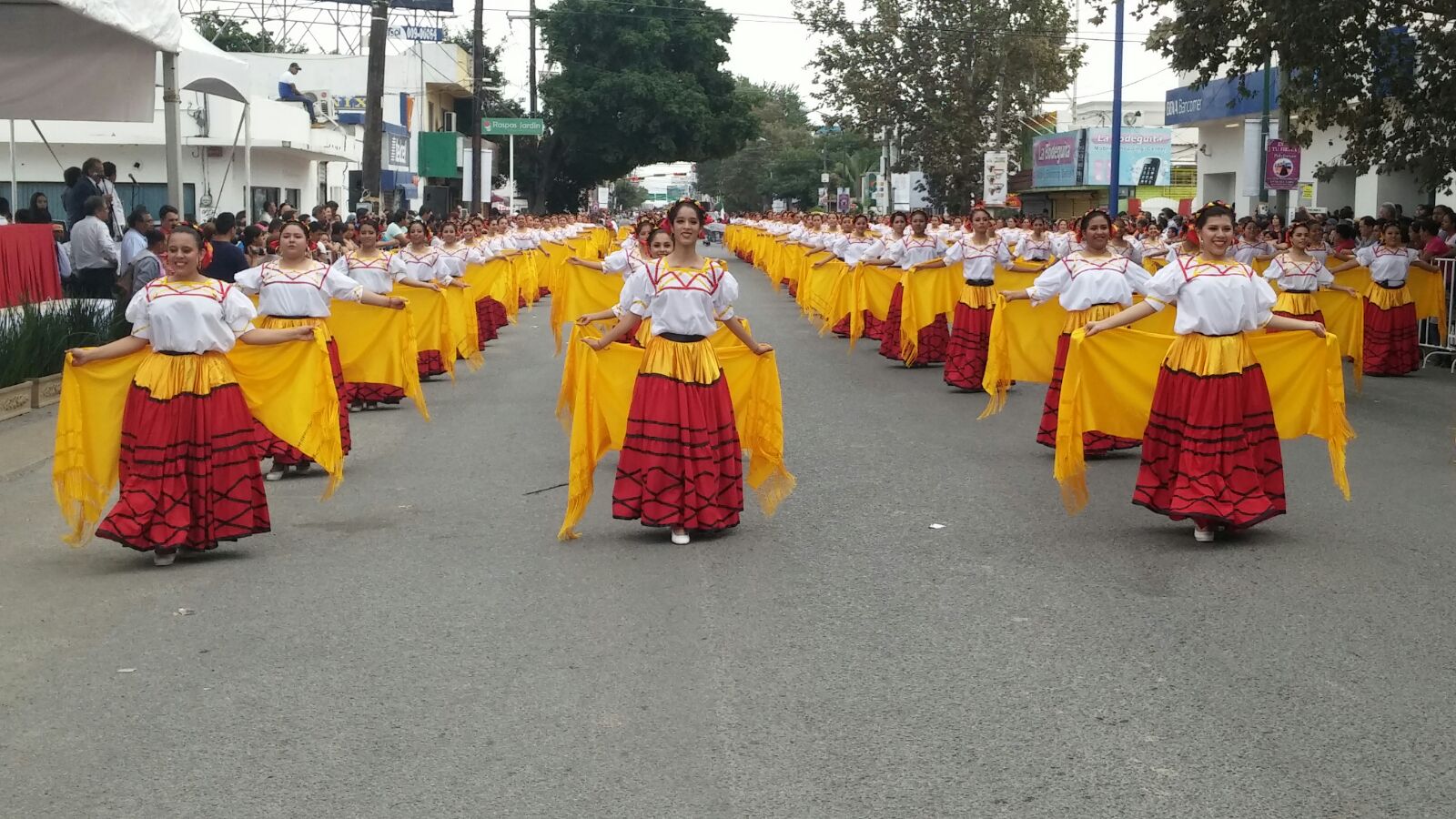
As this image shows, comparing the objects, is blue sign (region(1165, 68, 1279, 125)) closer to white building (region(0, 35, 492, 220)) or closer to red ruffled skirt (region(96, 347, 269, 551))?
white building (region(0, 35, 492, 220))

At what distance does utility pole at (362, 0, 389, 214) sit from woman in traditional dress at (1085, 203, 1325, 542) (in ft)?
55.9

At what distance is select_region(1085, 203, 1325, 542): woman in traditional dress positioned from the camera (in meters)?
8.80

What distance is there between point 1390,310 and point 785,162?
353 ft

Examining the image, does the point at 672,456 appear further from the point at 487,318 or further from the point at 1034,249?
the point at 487,318

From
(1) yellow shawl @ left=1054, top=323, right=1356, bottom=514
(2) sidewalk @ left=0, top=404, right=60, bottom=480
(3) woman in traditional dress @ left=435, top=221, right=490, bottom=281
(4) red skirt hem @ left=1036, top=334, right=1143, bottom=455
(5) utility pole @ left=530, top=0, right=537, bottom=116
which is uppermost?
(5) utility pole @ left=530, top=0, right=537, bottom=116

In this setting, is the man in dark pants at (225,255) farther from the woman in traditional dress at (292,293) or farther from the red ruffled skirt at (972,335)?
the red ruffled skirt at (972,335)

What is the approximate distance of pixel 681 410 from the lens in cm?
893

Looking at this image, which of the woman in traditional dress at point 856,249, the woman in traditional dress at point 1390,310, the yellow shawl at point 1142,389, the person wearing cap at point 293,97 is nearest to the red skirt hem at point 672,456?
the yellow shawl at point 1142,389

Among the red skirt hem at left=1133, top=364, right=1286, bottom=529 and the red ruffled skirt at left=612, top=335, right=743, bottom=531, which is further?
the red ruffled skirt at left=612, top=335, right=743, bottom=531

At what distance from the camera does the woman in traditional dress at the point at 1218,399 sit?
28.9 feet

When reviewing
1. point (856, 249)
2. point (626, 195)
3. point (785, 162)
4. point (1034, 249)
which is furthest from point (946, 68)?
point (626, 195)

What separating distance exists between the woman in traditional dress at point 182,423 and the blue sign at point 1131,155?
153 ft

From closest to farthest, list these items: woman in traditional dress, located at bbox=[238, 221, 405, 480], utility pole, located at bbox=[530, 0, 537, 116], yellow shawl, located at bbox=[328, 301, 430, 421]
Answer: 1. woman in traditional dress, located at bbox=[238, 221, 405, 480]
2. yellow shawl, located at bbox=[328, 301, 430, 421]
3. utility pole, located at bbox=[530, 0, 537, 116]

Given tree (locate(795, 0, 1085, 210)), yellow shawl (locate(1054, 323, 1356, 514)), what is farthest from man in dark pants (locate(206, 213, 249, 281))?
tree (locate(795, 0, 1085, 210))
